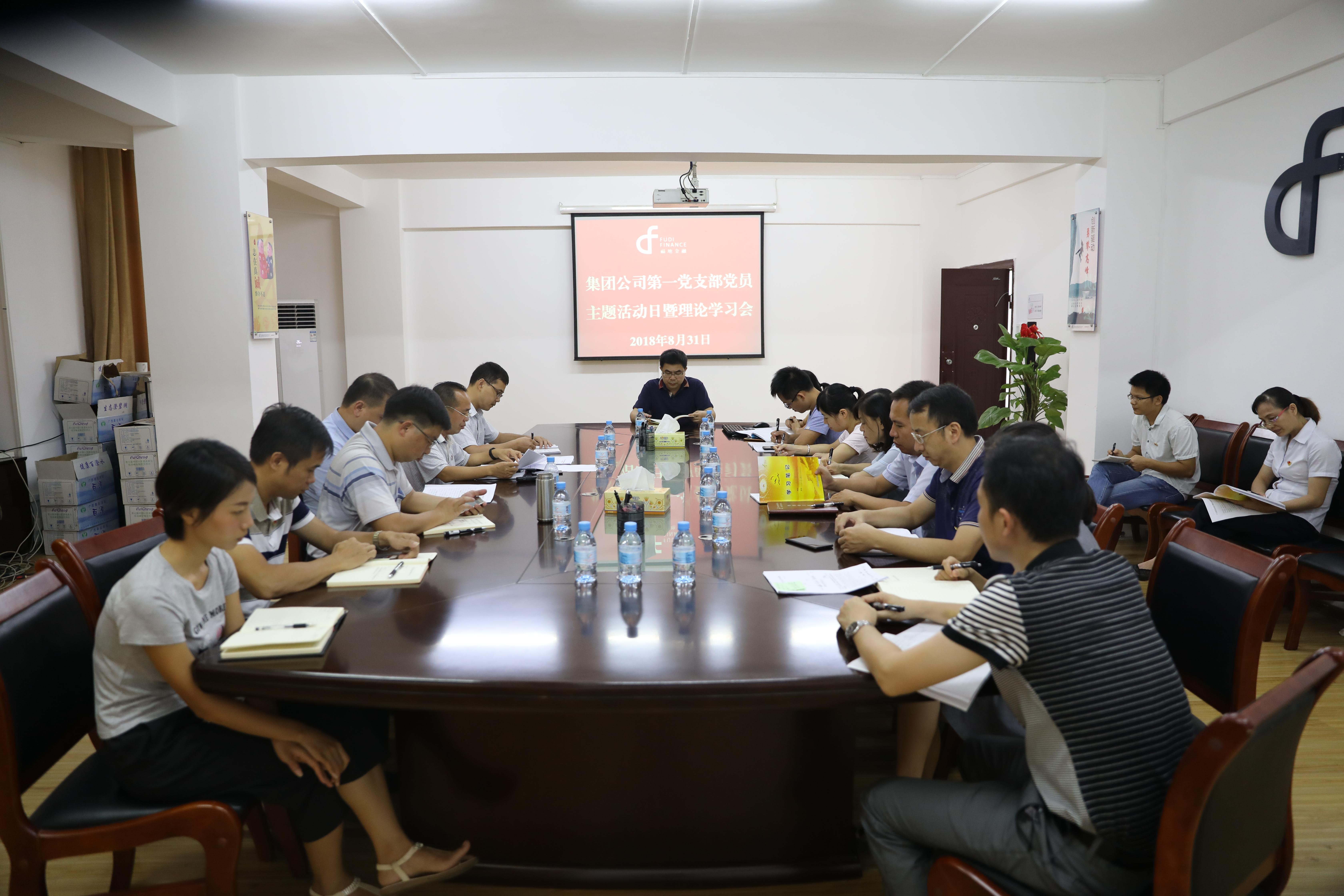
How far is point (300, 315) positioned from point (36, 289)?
9.17ft

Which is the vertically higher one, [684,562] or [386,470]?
[386,470]

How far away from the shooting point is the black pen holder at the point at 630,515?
2.53m

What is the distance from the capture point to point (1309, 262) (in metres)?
3.97

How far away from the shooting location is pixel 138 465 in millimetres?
5180

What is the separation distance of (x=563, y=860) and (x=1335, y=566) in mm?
3088

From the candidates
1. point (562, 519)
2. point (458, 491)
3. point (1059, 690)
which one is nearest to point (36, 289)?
point (458, 491)

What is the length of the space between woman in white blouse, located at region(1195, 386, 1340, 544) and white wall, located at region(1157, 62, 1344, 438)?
1.12 ft

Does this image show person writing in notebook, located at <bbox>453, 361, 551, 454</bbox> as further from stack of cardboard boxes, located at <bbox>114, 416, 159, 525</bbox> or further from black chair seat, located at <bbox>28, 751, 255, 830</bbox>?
black chair seat, located at <bbox>28, 751, 255, 830</bbox>

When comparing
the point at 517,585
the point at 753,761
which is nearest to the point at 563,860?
the point at 753,761

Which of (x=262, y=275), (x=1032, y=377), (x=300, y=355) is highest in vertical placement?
(x=262, y=275)

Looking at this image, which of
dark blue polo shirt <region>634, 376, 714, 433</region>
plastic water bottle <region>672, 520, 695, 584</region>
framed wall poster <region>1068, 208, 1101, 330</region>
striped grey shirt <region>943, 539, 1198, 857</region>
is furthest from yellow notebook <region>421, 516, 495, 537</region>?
framed wall poster <region>1068, 208, 1101, 330</region>

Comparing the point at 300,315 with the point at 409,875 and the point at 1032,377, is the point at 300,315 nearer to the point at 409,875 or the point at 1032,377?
the point at 1032,377

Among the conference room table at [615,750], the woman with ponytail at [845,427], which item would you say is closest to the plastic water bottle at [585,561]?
the conference room table at [615,750]

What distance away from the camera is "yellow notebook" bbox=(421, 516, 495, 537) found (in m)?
2.64
